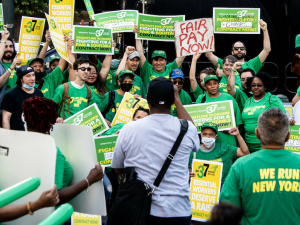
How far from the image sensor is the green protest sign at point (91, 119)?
18.5 ft

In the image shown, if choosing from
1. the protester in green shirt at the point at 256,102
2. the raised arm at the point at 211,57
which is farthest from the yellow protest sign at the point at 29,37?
the protester in green shirt at the point at 256,102

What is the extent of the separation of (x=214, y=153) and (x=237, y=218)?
4.16 m

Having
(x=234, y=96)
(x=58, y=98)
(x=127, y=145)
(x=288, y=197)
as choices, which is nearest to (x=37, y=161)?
(x=127, y=145)

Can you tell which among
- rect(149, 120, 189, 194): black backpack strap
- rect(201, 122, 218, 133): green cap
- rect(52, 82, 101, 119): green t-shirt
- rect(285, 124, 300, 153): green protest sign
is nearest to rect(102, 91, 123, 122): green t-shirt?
rect(52, 82, 101, 119): green t-shirt

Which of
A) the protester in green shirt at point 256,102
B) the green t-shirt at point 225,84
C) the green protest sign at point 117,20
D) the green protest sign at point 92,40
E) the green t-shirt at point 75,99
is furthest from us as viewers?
the green protest sign at point 117,20

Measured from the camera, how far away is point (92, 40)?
7051 mm

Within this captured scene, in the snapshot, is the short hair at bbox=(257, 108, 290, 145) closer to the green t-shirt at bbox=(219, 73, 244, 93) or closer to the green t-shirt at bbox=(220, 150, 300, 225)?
the green t-shirt at bbox=(220, 150, 300, 225)

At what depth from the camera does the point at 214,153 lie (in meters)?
5.38

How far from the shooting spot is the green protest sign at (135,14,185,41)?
7.36 m

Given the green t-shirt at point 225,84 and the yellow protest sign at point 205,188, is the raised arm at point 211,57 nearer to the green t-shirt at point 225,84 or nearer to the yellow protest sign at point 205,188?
the green t-shirt at point 225,84

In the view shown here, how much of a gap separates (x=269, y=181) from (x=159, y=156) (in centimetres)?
77

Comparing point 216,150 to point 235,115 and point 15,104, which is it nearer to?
point 235,115

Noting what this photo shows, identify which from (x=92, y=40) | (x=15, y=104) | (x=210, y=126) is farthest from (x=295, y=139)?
(x=15, y=104)

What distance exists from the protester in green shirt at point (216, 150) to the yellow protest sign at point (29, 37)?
3.50m
